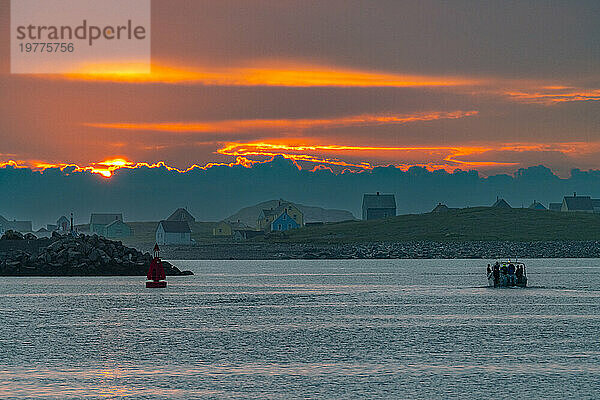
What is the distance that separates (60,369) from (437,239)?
521ft

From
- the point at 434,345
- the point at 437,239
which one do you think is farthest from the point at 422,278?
the point at 437,239

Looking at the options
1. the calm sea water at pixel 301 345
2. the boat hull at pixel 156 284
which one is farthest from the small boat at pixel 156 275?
the calm sea water at pixel 301 345

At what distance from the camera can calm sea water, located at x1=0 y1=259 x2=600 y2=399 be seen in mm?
26656

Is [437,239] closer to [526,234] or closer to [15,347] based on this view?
[526,234]

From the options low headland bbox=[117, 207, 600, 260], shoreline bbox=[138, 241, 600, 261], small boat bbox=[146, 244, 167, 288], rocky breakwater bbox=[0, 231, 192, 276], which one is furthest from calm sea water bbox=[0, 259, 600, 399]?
low headland bbox=[117, 207, 600, 260]

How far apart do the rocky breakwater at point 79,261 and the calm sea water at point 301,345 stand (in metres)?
30.9

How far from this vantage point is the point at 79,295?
69.8 m

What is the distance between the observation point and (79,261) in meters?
101

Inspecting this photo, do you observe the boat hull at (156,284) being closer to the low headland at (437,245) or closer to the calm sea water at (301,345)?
the calm sea water at (301,345)

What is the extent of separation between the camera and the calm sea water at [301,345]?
26.7 metres

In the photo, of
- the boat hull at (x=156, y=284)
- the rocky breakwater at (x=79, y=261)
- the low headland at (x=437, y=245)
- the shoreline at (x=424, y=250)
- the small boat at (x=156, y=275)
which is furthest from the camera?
the low headland at (x=437, y=245)

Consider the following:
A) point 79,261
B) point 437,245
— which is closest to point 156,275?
point 79,261

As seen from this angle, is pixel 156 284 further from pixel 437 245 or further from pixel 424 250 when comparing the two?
pixel 437 245

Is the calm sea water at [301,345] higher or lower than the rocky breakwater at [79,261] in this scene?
lower
